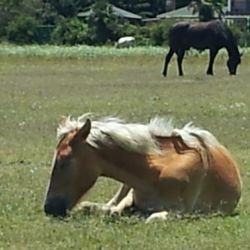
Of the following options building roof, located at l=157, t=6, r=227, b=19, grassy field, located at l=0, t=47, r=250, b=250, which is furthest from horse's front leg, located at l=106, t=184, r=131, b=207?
building roof, located at l=157, t=6, r=227, b=19

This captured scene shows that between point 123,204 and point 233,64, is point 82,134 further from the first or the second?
point 233,64

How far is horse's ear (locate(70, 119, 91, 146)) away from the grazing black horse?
27.0 meters

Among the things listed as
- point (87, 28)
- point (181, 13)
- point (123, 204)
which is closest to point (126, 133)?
point (123, 204)

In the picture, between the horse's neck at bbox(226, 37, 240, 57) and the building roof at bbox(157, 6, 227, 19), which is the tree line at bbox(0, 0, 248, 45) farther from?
the horse's neck at bbox(226, 37, 240, 57)

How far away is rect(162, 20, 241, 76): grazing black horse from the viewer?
36.4m

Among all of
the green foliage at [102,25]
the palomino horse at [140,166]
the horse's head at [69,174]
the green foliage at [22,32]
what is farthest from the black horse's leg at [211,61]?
the green foliage at [22,32]

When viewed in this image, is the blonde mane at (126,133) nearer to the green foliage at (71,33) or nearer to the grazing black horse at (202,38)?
the grazing black horse at (202,38)

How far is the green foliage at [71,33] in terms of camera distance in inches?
2721

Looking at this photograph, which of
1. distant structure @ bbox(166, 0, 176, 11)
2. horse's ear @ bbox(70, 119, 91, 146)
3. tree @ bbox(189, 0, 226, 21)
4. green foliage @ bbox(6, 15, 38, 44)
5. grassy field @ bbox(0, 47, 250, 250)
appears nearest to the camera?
grassy field @ bbox(0, 47, 250, 250)

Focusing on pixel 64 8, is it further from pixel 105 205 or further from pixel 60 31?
pixel 105 205

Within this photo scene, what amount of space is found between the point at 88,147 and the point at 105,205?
77 cm

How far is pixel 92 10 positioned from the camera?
242ft

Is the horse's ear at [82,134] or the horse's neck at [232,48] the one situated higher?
the horse's ear at [82,134]

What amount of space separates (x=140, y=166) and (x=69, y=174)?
1.90ft
